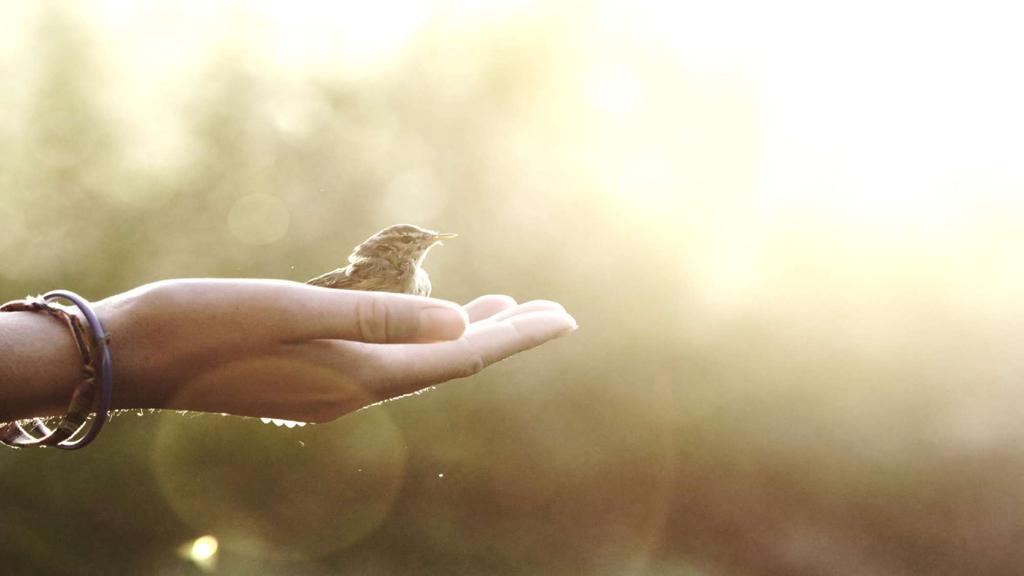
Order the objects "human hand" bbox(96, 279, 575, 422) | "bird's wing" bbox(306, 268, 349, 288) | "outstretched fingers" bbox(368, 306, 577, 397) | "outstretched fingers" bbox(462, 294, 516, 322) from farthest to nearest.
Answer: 1. "bird's wing" bbox(306, 268, 349, 288)
2. "outstretched fingers" bbox(462, 294, 516, 322)
3. "outstretched fingers" bbox(368, 306, 577, 397)
4. "human hand" bbox(96, 279, 575, 422)

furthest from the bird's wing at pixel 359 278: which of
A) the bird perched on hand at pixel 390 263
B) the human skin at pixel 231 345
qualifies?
the human skin at pixel 231 345

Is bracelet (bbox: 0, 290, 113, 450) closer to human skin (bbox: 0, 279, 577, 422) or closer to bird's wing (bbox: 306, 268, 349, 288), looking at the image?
human skin (bbox: 0, 279, 577, 422)

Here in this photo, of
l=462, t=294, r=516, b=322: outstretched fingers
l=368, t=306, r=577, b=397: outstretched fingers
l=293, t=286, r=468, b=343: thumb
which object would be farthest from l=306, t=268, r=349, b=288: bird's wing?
l=293, t=286, r=468, b=343: thumb

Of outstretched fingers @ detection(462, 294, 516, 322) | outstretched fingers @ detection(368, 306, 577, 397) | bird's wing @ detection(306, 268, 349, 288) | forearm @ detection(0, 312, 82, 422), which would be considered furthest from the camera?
bird's wing @ detection(306, 268, 349, 288)

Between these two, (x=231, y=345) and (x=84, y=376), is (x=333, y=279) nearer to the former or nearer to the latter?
(x=231, y=345)

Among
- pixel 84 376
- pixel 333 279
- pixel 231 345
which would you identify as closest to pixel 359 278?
pixel 333 279

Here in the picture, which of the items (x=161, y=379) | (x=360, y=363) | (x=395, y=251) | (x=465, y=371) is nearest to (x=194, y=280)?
(x=161, y=379)
